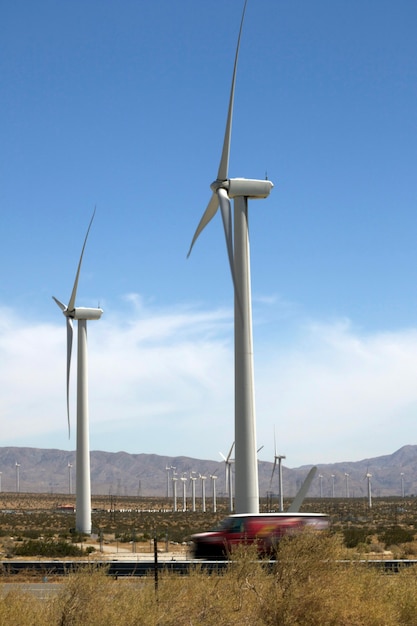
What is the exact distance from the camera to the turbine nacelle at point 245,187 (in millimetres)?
42719

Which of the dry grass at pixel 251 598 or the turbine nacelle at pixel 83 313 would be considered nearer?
the dry grass at pixel 251 598

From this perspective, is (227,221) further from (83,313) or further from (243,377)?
(83,313)

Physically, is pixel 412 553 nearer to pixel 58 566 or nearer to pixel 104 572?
pixel 58 566

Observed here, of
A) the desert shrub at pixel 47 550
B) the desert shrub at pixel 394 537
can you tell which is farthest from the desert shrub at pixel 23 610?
the desert shrub at pixel 394 537

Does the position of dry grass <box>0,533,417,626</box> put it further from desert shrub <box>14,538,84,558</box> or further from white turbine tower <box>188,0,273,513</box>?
desert shrub <box>14,538,84,558</box>

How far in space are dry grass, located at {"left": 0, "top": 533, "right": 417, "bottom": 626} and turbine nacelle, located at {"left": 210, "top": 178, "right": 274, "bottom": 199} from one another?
2334 cm

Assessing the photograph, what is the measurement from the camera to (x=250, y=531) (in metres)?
35.9

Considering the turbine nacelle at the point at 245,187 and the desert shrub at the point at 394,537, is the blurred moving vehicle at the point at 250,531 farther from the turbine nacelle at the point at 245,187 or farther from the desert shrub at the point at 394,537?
the desert shrub at the point at 394,537

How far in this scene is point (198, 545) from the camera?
37.6 metres

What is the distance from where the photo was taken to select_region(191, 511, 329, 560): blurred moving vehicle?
35.5 metres

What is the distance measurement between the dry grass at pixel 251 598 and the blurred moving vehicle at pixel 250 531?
1319 cm

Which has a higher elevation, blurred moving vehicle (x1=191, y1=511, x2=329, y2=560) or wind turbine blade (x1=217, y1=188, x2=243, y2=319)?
wind turbine blade (x1=217, y1=188, x2=243, y2=319)

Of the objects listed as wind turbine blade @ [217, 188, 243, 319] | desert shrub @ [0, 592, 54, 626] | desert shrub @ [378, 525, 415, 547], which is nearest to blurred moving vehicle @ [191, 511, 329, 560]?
wind turbine blade @ [217, 188, 243, 319]

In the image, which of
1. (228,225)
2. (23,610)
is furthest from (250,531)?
(23,610)
